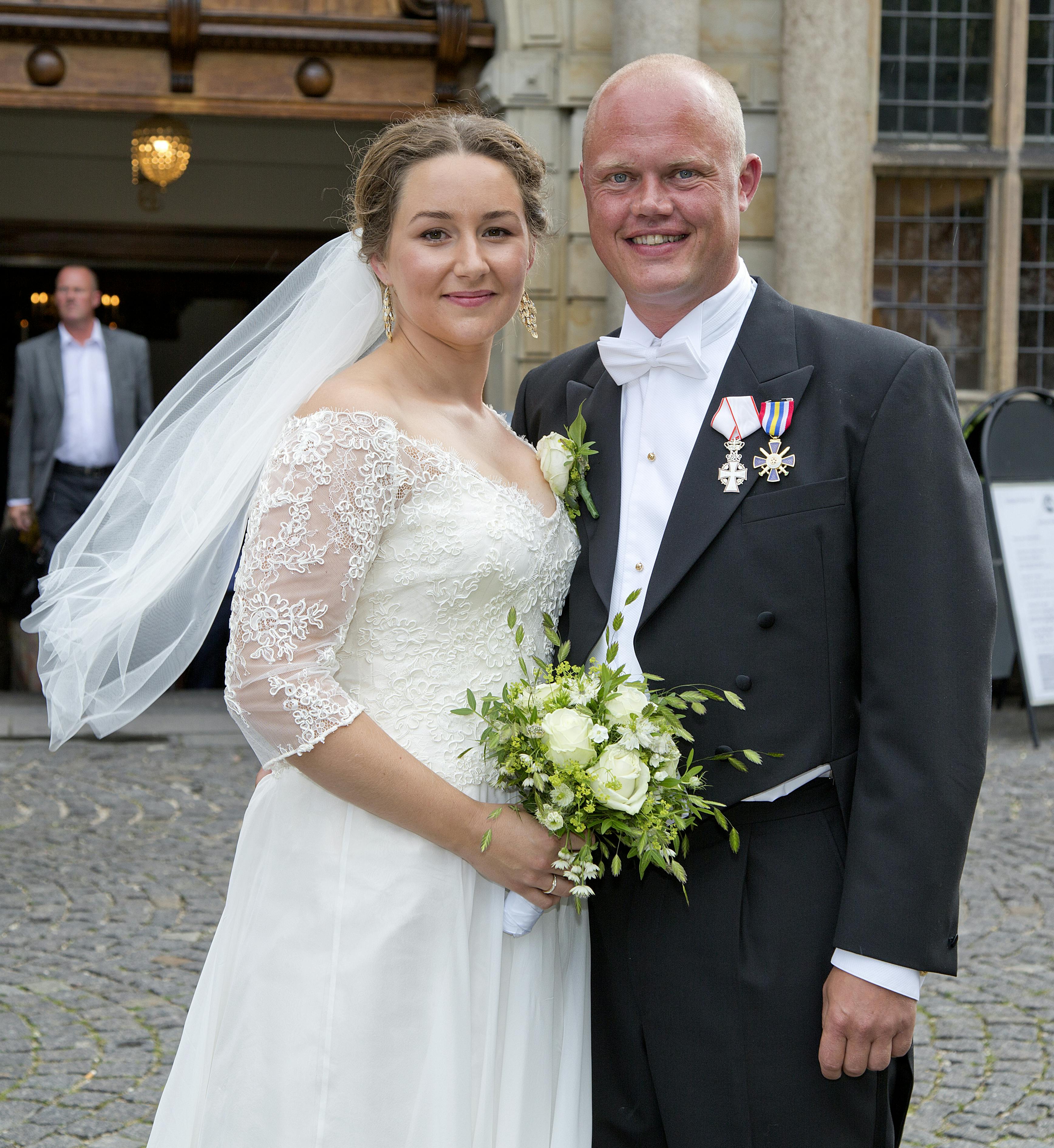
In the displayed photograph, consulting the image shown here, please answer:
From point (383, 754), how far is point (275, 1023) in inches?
19.2

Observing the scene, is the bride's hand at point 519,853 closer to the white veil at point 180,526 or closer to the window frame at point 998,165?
the white veil at point 180,526

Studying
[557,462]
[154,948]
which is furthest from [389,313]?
[154,948]

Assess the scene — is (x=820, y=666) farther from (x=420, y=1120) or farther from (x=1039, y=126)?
(x=1039, y=126)

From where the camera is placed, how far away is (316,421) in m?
2.13

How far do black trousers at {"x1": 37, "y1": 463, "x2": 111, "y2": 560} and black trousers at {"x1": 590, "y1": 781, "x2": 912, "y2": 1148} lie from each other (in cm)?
603

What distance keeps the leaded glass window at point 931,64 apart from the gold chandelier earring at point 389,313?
6068mm

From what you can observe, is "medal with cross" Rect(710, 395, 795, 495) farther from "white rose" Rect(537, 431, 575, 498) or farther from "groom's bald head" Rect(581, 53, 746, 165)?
"groom's bald head" Rect(581, 53, 746, 165)

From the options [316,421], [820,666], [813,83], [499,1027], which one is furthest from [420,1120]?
[813,83]

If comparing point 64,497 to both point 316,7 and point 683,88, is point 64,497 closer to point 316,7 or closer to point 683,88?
point 316,7

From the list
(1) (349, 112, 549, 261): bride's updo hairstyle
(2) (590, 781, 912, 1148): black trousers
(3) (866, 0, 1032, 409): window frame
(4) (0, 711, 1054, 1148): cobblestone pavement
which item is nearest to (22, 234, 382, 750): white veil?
(1) (349, 112, 549, 261): bride's updo hairstyle

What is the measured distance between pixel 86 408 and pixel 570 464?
583 cm

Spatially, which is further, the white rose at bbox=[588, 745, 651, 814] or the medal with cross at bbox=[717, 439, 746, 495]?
the medal with cross at bbox=[717, 439, 746, 495]

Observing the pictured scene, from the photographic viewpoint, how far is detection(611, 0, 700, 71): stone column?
6.98 meters

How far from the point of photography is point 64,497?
7.57 m
